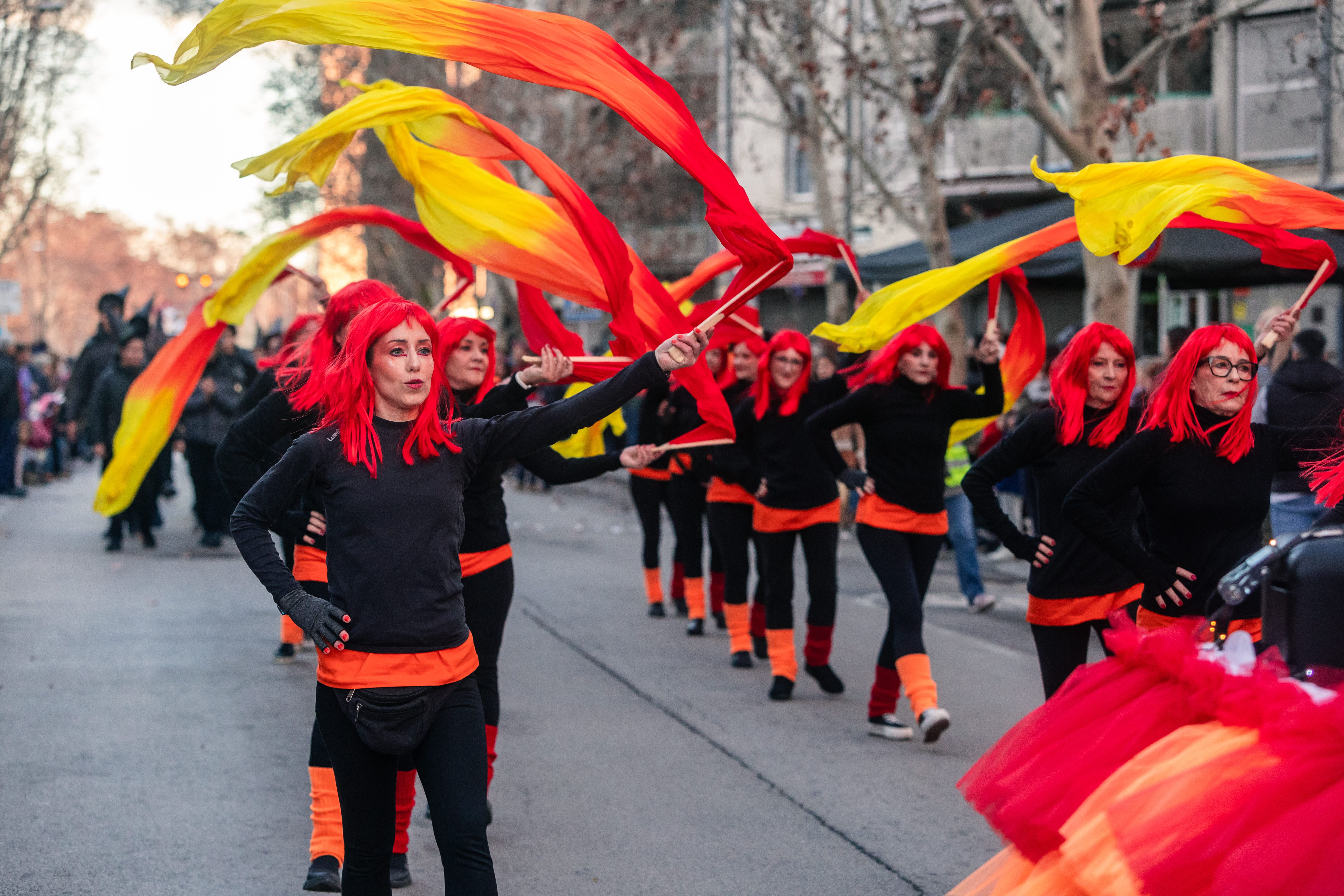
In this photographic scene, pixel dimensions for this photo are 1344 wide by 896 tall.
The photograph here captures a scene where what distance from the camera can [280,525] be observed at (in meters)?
4.64

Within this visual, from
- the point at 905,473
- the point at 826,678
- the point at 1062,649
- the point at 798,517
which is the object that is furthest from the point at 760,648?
the point at 1062,649

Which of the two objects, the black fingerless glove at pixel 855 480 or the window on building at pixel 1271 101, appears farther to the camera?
the window on building at pixel 1271 101

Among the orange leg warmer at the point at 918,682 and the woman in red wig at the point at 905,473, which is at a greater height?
the woman in red wig at the point at 905,473

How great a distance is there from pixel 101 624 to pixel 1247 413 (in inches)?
310

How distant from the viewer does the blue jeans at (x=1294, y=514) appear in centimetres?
852

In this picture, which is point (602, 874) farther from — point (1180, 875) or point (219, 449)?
point (1180, 875)

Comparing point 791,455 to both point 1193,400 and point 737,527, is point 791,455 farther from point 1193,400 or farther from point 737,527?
point 1193,400

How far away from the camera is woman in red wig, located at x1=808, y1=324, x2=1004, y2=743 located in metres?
6.69

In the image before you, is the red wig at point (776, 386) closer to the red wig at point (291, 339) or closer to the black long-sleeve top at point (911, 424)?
the black long-sleeve top at point (911, 424)

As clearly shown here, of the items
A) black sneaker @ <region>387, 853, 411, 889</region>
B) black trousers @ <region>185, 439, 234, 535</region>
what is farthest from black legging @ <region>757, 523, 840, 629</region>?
black trousers @ <region>185, 439, 234, 535</region>

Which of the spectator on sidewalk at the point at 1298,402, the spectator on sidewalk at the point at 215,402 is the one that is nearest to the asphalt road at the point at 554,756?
the spectator on sidewalk at the point at 1298,402

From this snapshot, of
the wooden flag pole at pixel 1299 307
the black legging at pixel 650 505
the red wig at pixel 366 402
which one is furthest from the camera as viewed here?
the black legging at pixel 650 505

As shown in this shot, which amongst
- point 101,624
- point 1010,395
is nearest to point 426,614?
point 1010,395

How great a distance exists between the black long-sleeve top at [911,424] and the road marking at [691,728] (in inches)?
56.8
